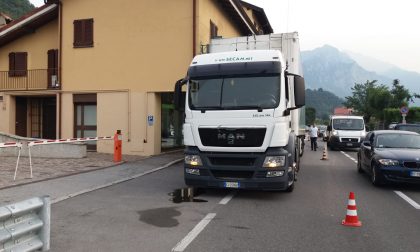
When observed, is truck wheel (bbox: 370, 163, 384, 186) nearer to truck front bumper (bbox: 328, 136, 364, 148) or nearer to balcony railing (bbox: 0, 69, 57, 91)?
truck front bumper (bbox: 328, 136, 364, 148)

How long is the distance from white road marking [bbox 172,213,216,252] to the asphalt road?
1 centimetres

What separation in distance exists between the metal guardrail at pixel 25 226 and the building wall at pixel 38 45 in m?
18.7

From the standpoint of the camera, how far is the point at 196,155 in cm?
877

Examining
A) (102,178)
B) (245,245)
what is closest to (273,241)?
(245,245)

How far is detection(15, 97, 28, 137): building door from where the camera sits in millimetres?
22650

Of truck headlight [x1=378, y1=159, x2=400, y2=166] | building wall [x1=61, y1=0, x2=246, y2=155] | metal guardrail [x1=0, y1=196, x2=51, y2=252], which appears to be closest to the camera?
metal guardrail [x1=0, y1=196, x2=51, y2=252]

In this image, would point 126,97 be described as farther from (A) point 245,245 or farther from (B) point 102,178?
(A) point 245,245

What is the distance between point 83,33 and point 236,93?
1339 centimetres

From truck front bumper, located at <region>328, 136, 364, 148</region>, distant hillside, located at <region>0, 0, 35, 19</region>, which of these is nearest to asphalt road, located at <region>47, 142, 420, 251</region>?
truck front bumper, located at <region>328, 136, 364, 148</region>

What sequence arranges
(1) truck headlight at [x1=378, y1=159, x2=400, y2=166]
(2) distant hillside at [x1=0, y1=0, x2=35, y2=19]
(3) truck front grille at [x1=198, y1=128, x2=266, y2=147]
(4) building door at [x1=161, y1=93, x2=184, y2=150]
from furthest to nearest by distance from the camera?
(2) distant hillside at [x1=0, y1=0, x2=35, y2=19]
(4) building door at [x1=161, y1=93, x2=184, y2=150]
(1) truck headlight at [x1=378, y1=159, x2=400, y2=166]
(3) truck front grille at [x1=198, y1=128, x2=266, y2=147]

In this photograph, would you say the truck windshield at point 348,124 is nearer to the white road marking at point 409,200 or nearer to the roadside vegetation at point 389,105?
the roadside vegetation at point 389,105

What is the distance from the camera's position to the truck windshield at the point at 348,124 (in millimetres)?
25297

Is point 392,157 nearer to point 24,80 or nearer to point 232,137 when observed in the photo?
point 232,137

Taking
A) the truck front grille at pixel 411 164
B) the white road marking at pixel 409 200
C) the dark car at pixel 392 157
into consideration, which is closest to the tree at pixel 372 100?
the dark car at pixel 392 157
